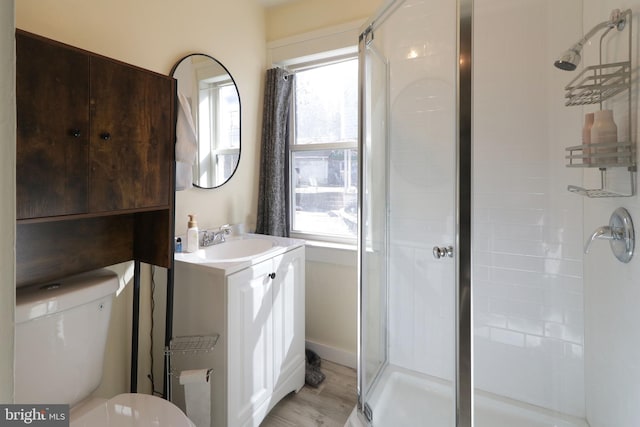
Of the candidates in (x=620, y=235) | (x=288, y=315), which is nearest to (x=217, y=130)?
(x=288, y=315)

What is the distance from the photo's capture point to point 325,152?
2199 mm

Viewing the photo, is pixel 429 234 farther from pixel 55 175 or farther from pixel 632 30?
pixel 55 175

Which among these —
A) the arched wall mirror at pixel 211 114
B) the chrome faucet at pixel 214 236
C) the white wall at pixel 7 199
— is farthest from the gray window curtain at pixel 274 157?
the white wall at pixel 7 199

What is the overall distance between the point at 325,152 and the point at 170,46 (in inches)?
43.8

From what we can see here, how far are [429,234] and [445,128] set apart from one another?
1.85ft

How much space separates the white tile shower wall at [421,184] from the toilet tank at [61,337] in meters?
1.38

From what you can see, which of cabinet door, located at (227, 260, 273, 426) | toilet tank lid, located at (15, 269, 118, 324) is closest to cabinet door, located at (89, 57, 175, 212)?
toilet tank lid, located at (15, 269, 118, 324)

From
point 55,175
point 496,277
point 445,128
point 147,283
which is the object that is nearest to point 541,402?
point 496,277

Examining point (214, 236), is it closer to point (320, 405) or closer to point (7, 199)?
point (320, 405)

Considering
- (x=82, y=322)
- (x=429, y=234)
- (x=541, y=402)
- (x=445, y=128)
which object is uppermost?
(x=445, y=128)

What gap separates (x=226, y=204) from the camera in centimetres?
198

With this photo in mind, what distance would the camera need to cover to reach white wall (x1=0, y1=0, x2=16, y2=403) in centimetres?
32

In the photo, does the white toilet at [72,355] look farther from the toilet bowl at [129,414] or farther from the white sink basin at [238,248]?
the white sink basin at [238,248]

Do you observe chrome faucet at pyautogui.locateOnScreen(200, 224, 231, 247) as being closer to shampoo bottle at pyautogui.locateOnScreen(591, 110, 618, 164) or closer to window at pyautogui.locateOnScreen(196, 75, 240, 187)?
window at pyautogui.locateOnScreen(196, 75, 240, 187)
